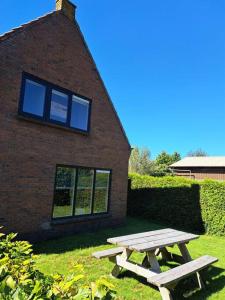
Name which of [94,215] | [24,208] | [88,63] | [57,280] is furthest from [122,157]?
[57,280]

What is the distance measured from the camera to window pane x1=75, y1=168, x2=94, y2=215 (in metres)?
10.6

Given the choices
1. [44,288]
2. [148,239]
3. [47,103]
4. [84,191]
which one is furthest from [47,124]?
[44,288]

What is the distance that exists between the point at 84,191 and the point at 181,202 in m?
6.10

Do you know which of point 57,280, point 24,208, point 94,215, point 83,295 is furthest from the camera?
point 94,215

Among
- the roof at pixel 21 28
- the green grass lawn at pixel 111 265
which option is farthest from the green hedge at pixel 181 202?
the roof at pixel 21 28

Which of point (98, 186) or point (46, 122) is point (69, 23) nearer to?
point (46, 122)

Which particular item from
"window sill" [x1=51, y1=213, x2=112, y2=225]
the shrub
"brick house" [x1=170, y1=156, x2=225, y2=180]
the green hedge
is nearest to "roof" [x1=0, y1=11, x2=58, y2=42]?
"window sill" [x1=51, y1=213, x2=112, y2=225]

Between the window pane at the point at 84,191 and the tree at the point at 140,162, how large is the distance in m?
38.9

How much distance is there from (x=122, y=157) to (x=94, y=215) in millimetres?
3205

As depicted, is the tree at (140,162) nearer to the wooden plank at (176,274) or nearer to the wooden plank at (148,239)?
the wooden plank at (148,239)

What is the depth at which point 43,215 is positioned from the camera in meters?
9.23

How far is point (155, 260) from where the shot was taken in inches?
229

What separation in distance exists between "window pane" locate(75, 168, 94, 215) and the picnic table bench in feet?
13.4

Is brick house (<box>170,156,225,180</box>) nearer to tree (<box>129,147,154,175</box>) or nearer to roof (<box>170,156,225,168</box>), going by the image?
roof (<box>170,156,225,168</box>)
